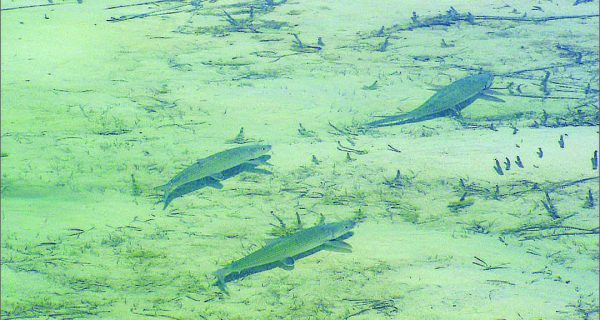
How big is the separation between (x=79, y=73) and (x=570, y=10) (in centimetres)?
898

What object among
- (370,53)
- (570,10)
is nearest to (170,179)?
(370,53)

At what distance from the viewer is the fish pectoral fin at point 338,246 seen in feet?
15.6

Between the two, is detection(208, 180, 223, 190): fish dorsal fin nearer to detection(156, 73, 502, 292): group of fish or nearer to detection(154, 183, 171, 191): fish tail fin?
detection(156, 73, 502, 292): group of fish

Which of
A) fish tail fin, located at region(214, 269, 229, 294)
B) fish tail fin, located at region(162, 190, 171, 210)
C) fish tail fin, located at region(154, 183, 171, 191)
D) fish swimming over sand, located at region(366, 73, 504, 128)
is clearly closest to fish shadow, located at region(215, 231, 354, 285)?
fish tail fin, located at region(214, 269, 229, 294)

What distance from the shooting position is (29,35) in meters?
9.84

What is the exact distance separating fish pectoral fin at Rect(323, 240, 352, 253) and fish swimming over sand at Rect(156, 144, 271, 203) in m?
1.45

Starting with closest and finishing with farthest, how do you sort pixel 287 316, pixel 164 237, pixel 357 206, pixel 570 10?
1. pixel 287 316
2. pixel 164 237
3. pixel 357 206
4. pixel 570 10

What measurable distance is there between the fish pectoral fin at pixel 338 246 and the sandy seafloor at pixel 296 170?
0.19 ft

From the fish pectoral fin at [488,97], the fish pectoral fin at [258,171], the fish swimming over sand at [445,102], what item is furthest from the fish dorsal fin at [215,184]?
the fish pectoral fin at [488,97]

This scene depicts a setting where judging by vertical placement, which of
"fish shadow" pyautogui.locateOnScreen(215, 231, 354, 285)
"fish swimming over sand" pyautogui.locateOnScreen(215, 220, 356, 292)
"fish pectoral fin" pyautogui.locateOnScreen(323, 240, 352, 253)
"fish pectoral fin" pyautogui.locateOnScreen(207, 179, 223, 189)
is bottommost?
"fish pectoral fin" pyautogui.locateOnScreen(207, 179, 223, 189)

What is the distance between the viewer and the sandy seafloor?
4273mm

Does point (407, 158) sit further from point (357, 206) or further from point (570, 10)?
point (570, 10)

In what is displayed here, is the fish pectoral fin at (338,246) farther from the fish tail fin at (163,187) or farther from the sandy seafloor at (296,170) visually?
the fish tail fin at (163,187)

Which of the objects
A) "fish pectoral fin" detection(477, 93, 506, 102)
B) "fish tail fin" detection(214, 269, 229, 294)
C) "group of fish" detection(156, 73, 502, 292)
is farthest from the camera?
"fish pectoral fin" detection(477, 93, 506, 102)
